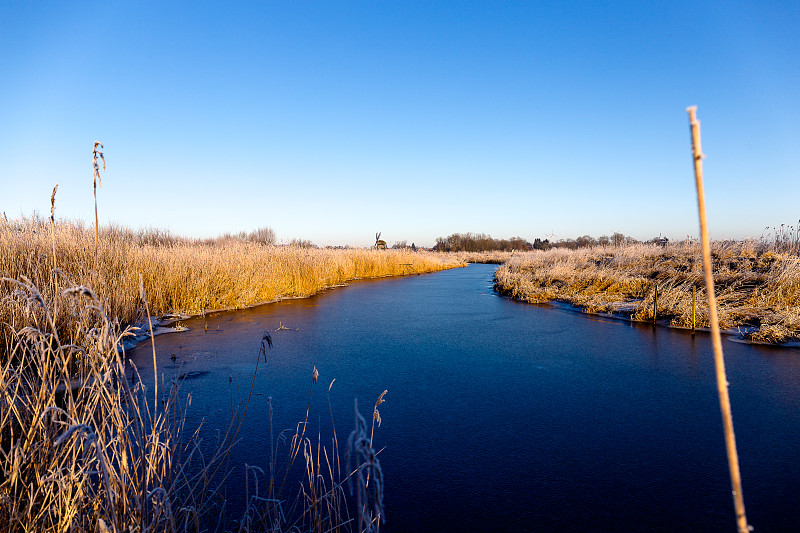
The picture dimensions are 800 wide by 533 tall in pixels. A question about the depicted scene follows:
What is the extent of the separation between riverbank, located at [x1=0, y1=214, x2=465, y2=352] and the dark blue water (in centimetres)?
105

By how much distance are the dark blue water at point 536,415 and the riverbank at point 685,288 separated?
0.90 metres

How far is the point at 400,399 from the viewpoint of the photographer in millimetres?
3844

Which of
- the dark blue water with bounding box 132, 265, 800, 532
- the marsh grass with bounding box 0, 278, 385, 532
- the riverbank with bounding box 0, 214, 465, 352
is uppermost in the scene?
the riverbank with bounding box 0, 214, 465, 352

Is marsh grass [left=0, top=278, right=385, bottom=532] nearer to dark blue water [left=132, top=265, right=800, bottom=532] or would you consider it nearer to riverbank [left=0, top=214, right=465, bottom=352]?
dark blue water [left=132, top=265, right=800, bottom=532]

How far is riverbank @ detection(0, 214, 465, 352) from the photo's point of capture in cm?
527

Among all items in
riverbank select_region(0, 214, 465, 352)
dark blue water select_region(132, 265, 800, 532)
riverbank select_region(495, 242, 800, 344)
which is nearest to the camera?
dark blue water select_region(132, 265, 800, 532)

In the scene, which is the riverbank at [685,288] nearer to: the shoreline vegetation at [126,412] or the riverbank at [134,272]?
the shoreline vegetation at [126,412]

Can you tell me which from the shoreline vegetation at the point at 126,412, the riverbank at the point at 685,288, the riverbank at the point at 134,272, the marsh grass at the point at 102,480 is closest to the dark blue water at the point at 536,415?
the shoreline vegetation at the point at 126,412

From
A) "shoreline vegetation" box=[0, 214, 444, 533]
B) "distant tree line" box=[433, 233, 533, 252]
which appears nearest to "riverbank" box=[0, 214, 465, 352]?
"shoreline vegetation" box=[0, 214, 444, 533]

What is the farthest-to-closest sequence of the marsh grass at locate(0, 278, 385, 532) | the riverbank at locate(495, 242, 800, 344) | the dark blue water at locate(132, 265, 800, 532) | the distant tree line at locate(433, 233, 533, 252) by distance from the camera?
the distant tree line at locate(433, 233, 533, 252) < the riverbank at locate(495, 242, 800, 344) < the dark blue water at locate(132, 265, 800, 532) < the marsh grass at locate(0, 278, 385, 532)

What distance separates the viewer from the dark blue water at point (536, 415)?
229 cm

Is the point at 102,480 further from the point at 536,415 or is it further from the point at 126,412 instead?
the point at 536,415

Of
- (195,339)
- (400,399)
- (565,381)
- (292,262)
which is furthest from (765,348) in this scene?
(292,262)

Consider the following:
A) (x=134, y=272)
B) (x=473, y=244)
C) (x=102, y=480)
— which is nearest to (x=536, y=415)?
(x=102, y=480)
